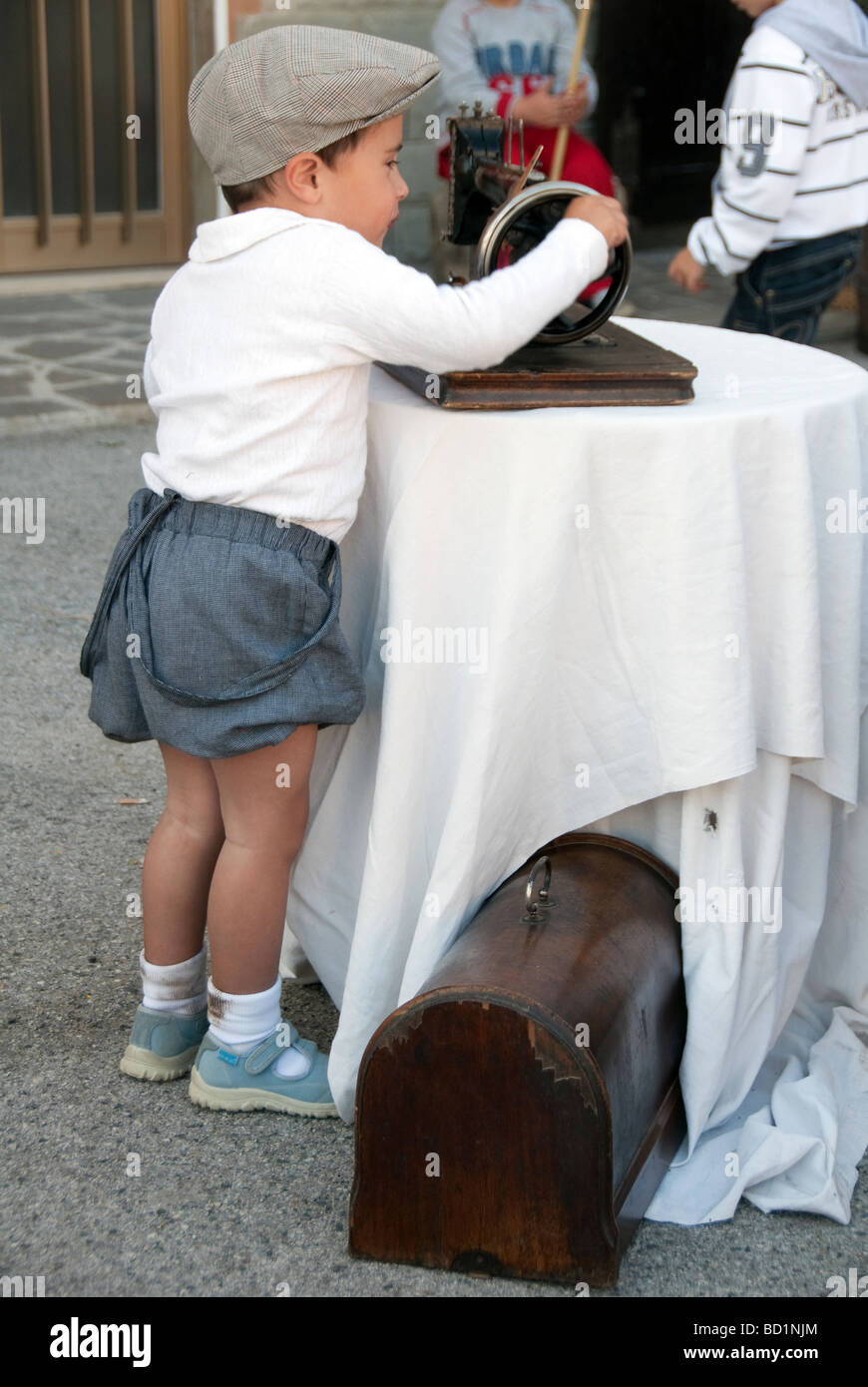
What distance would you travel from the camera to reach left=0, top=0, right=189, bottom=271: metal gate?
747 cm

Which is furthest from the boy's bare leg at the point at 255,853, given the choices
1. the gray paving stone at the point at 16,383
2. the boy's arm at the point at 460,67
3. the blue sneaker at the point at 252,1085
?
the boy's arm at the point at 460,67

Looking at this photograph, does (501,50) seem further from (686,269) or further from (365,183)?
(365,183)

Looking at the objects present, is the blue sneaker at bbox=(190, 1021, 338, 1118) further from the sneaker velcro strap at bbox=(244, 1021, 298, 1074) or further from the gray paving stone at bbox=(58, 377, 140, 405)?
the gray paving stone at bbox=(58, 377, 140, 405)

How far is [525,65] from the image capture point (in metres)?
6.14

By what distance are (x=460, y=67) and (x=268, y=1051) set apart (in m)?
4.86

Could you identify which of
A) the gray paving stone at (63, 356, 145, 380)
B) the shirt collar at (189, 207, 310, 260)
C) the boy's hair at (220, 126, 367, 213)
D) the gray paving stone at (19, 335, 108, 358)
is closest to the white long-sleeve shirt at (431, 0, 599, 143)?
the gray paving stone at (63, 356, 145, 380)

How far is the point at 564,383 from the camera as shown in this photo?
2123 millimetres

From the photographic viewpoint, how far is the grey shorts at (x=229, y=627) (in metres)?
2.09

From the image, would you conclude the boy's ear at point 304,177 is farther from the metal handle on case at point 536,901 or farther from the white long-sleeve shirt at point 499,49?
the white long-sleeve shirt at point 499,49

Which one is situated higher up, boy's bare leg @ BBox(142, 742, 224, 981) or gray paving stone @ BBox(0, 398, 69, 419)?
boy's bare leg @ BBox(142, 742, 224, 981)

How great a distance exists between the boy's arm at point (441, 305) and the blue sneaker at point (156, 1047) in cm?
109

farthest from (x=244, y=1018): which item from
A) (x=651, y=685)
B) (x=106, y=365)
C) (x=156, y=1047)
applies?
(x=106, y=365)

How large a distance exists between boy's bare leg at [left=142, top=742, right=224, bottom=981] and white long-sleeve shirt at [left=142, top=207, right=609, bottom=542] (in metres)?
0.45

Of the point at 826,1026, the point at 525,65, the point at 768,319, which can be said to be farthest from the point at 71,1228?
the point at 525,65
